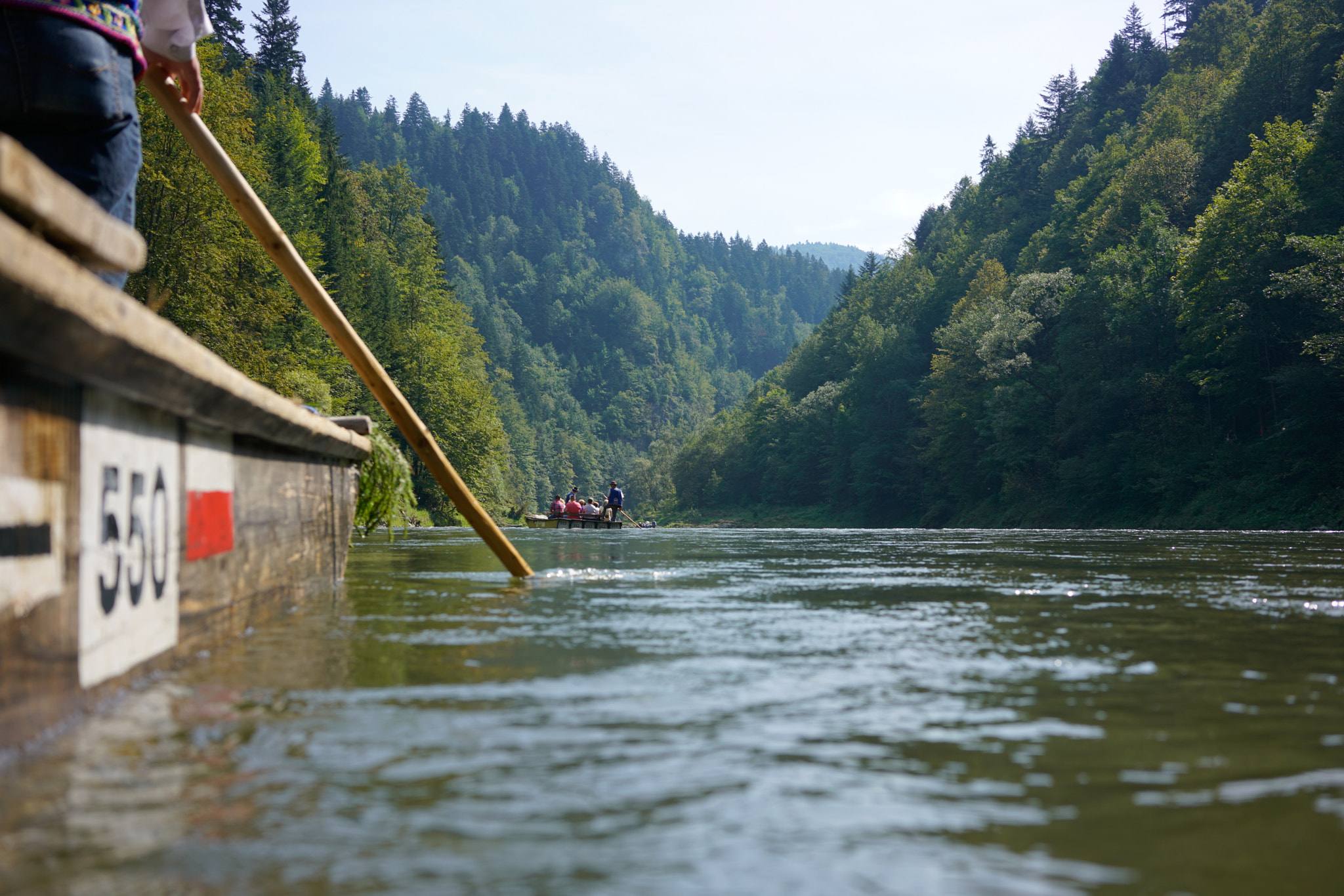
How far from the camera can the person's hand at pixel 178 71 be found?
4.23m

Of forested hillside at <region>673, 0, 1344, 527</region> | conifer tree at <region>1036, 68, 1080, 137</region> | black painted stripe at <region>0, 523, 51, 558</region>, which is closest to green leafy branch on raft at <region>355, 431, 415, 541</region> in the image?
black painted stripe at <region>0, 523, 51, 558</region>

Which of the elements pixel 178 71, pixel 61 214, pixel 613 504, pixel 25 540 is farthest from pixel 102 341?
pixel 613 504

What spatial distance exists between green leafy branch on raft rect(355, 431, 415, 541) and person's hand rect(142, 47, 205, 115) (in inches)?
124

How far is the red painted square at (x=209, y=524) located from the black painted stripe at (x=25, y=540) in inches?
41.5

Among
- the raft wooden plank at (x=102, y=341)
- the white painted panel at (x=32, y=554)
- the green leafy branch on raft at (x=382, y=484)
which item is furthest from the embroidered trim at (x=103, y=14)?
the green leafy branch on raft at (x=382, y=484)

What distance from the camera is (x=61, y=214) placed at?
1.82 m

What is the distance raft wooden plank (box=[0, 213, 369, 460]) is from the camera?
1.58 metres

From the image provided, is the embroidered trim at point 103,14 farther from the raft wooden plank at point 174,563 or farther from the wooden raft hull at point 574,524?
the wooden raft hull at point 574,524

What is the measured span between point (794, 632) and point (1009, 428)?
158 feet

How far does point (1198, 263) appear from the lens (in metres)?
36.1

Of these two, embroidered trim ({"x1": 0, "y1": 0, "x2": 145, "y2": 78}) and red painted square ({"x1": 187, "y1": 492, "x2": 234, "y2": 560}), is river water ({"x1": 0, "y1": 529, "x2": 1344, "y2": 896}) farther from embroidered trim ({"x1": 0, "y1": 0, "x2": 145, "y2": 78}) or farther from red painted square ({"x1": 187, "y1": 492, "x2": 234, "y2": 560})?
embroidered trim ({"x1": 0, "y1": 0, "x2": 145, "y2": 78})

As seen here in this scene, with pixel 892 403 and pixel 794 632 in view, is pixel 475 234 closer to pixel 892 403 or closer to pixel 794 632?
pixel 892 403

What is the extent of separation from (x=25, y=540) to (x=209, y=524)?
1409 mm

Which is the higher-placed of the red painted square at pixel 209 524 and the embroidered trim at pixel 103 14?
the embroidered trim at pixel 103 14
